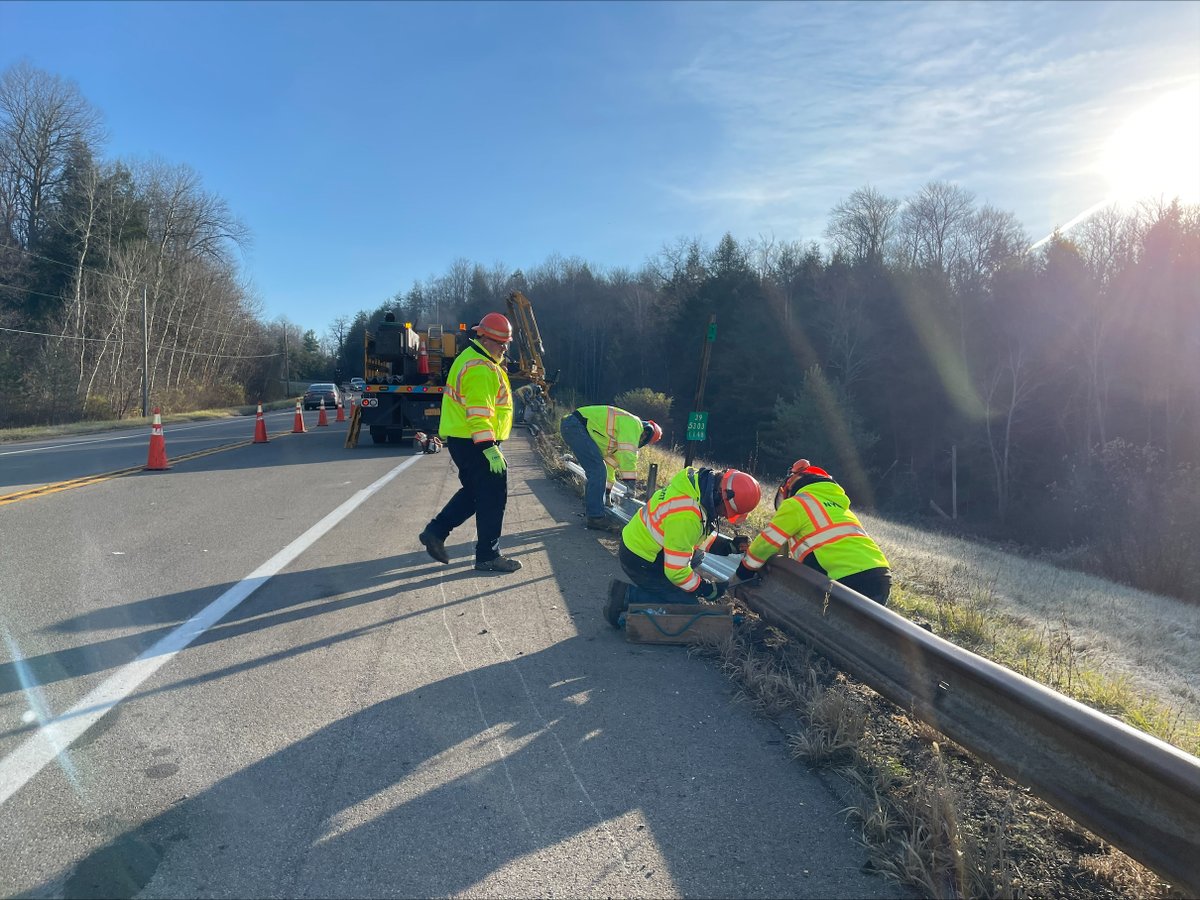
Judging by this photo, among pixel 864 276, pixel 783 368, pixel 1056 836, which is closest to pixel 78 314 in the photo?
pixel 783 368

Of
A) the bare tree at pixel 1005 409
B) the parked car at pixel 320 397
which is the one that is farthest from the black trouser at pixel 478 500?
the parked car at pixel 320 397

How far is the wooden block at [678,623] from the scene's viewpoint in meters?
4.77

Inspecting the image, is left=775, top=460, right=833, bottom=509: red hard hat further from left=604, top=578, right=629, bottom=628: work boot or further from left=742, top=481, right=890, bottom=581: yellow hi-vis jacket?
left=604, top=578, right=629, bottom=628: work boot

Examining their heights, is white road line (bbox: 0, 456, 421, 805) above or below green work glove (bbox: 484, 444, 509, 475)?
below

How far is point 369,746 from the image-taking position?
334cm

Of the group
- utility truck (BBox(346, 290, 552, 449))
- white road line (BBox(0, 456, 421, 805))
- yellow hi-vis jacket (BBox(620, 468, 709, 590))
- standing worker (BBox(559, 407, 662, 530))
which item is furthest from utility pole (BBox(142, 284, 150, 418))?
yellow hi-vis jacket (BBox(620, 468, 709, 590))

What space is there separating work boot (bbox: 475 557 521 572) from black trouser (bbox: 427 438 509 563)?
0.03 m

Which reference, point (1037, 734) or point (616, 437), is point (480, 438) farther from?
point (1037, 734)

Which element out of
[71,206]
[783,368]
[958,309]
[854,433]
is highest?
[71,206]

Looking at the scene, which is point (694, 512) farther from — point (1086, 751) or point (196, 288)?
point (196, 288)

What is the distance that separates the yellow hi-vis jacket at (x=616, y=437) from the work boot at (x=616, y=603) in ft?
11.4

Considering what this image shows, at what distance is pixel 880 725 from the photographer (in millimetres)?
3719

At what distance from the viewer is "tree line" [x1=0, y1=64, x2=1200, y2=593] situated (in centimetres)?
2978

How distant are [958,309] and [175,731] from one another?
41.7 meters
